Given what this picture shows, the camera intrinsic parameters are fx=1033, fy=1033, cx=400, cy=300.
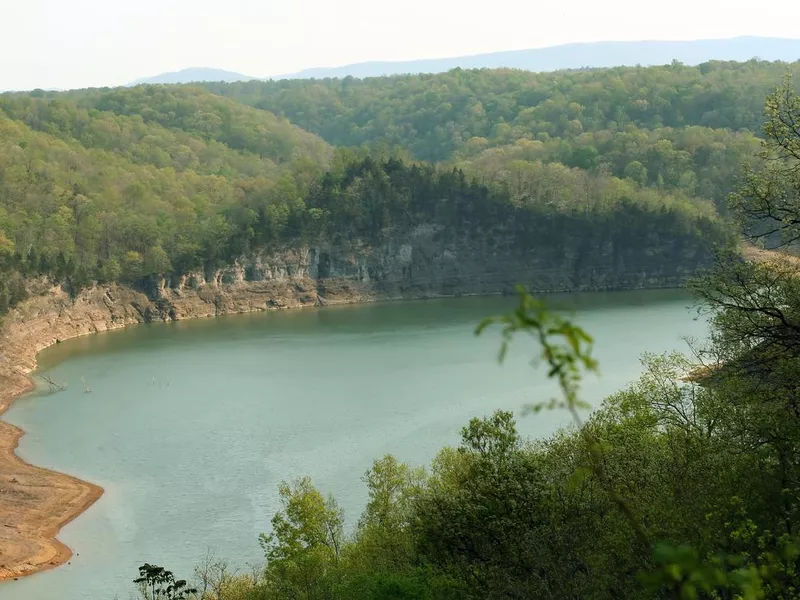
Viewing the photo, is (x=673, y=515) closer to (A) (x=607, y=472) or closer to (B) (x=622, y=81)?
(A) (x=607, y=472)

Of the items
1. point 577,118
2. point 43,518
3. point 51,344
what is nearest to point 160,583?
point 43,518

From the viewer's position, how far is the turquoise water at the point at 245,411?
97.1 ft

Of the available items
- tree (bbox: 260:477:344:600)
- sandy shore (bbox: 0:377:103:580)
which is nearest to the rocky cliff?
sandy shore (bbox: 0:377:103:580)

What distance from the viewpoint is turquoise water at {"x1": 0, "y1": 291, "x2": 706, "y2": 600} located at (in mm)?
29609

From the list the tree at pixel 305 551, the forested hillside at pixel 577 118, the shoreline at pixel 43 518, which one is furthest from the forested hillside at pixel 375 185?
the tree at pixel 305 551

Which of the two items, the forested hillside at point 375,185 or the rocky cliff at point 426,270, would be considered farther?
the forested hillside at point 375,185

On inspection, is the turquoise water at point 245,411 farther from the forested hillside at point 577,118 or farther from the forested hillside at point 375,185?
the forested hillside at point 577,118

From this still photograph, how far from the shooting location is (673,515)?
43.4 feet

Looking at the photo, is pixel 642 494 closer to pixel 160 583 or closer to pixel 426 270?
pixel 160 583

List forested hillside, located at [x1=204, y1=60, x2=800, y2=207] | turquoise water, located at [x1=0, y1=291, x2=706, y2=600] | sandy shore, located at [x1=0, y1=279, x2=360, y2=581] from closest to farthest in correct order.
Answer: turquoise water, located at [x1=0, y1=291, x2=706, y2=600] → sandy shore, located at [x1=0, y1=279, x2=360, y2=581] → forested hillside, located at [x1=204, y1=60, x2=800, y2=207]

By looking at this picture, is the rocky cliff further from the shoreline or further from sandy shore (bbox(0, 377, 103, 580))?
sandy shore (bbox(0, 377, 103, 580))

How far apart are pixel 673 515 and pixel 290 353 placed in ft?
149

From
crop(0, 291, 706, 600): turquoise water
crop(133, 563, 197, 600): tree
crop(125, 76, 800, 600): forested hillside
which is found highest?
crop(125, 76, 800, 600): forested hillside

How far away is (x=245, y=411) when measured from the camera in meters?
44.0
